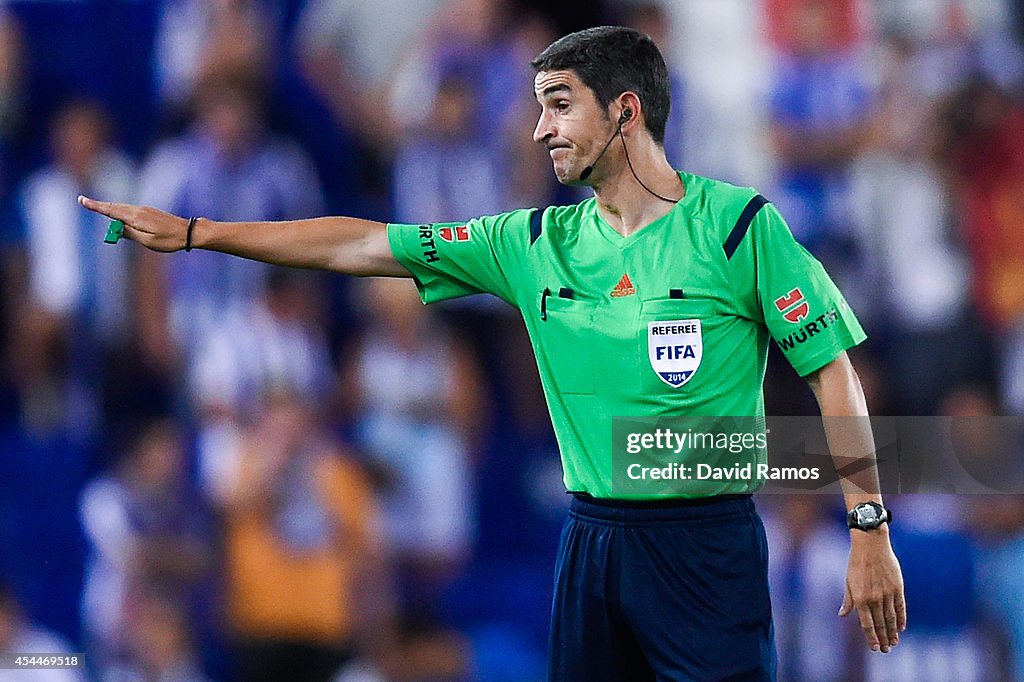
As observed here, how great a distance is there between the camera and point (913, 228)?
635 cm

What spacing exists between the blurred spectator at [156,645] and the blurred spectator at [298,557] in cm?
23

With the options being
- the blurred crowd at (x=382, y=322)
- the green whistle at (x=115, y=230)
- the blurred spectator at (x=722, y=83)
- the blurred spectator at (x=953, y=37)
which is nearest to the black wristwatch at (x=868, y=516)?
the green whistle at (x=115, y=230)

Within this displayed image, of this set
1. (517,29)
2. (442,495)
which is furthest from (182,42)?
(442,495)

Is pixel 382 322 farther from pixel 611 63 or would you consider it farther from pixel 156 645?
pixel 611 63

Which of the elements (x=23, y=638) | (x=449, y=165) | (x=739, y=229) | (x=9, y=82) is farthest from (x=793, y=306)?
(x=9, y=82)

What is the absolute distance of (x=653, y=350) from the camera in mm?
3141

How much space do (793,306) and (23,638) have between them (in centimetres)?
454

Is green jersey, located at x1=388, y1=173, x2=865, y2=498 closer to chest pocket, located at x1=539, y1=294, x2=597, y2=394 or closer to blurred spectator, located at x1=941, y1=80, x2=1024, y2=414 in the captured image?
chest pocket, located at x1=539, y1=294, x2=597, y2=394

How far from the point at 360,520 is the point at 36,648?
1618 millimetres

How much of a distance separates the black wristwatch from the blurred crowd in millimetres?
3081

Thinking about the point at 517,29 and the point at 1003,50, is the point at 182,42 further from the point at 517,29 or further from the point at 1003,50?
the point at 1003,50

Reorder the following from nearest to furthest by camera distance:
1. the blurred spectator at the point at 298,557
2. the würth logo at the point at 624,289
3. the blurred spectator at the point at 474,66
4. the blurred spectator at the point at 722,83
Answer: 1. the würth logo at the point at 624,289
2. the blurred spectator at the point at 298,557
3. the blurred spectator at the point at 722,83
4. the blurred spectator at the point at 474,66

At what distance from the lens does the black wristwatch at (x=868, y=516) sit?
2992 millimetres

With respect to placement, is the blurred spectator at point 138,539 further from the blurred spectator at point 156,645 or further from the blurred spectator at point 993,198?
the blurred spectator at point 993,198
